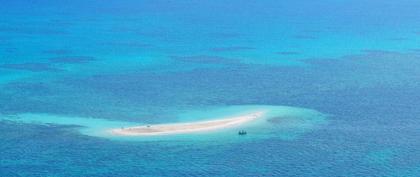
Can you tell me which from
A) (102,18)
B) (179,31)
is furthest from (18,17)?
(179,31)

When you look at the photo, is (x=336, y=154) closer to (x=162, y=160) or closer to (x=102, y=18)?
(x=162, y=160)

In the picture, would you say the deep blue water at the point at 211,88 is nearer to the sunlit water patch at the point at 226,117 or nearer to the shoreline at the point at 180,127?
the sunlit water patch at the point at 226,117

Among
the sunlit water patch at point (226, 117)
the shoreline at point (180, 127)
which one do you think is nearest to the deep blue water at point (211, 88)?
the sunlit water patch at point (226, 117)

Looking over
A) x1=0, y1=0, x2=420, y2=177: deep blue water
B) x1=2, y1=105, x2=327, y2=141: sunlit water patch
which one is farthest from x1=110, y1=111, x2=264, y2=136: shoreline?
x1=0, y1=0, x2=420, y2=177: deep blue water

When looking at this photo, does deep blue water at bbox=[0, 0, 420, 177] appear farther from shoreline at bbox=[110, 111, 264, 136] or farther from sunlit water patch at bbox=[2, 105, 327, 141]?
shoreline at bbox=[110, 111, 264, 136]

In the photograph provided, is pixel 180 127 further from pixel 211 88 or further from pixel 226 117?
pixel 211 88
